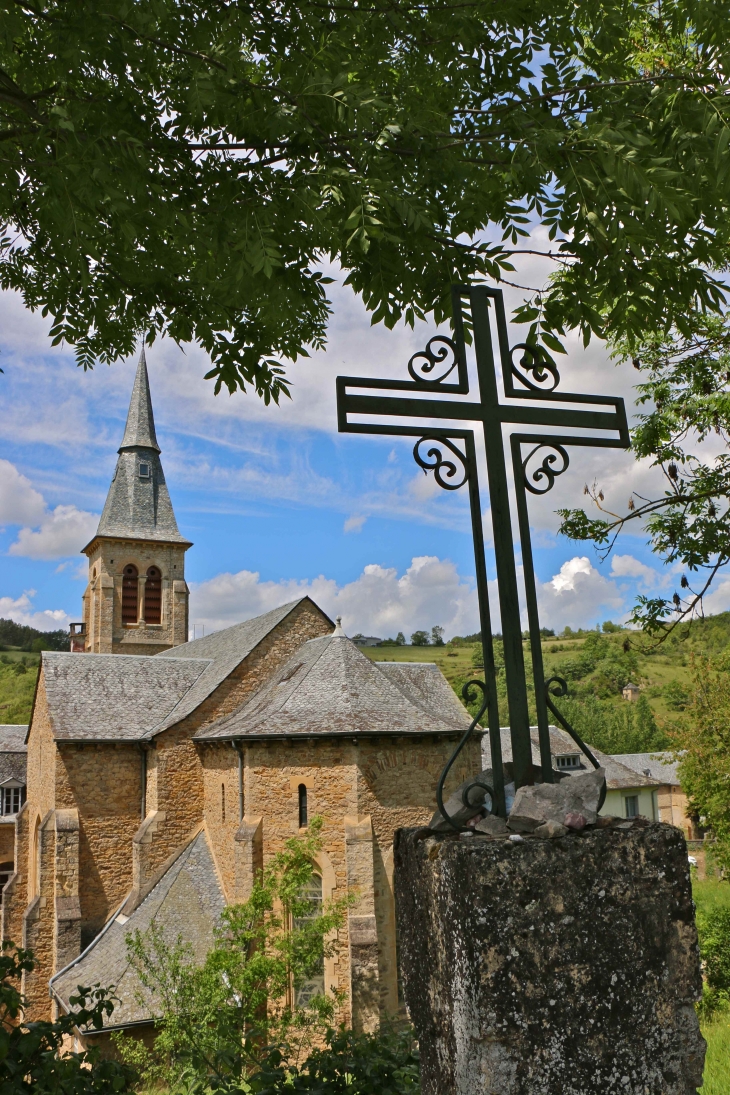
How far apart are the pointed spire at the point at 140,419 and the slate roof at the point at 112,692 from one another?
19.8 metres

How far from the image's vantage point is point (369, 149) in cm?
370

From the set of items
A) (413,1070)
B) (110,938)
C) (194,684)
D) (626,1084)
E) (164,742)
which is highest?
(194,684)

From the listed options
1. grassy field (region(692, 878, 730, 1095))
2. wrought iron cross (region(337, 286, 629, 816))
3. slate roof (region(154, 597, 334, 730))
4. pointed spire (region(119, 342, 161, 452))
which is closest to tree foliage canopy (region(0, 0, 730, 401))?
wrought iron cross (region(337, 286, 629, 816))

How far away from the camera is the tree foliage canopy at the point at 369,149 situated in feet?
11.5

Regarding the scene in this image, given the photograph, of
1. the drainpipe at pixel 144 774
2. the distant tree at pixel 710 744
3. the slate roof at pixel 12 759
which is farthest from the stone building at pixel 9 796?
the distant tree at pixel 710 744

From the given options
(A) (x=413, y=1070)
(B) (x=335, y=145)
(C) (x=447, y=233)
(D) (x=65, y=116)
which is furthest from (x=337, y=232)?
(A) (x=413, y=1070)

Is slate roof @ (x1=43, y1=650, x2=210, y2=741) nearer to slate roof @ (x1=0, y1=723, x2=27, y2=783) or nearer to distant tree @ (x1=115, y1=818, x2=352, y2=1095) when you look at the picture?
distant tree @ (x1=115, y1=818, x2=352, y2=1095)

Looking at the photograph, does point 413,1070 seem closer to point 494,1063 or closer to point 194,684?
point 494,1063

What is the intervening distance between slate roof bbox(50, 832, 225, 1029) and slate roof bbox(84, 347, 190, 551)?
22271 millimetres

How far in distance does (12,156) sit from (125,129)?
0.87 meters

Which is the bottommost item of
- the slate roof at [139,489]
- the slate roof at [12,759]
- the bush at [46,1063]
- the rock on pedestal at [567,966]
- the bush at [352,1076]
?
the bush at [352,1076]

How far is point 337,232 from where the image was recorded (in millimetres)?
3898

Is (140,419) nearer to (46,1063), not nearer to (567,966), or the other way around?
(46,1063)

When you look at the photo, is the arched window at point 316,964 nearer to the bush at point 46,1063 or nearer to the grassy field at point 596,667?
the bush at point 46,1063
